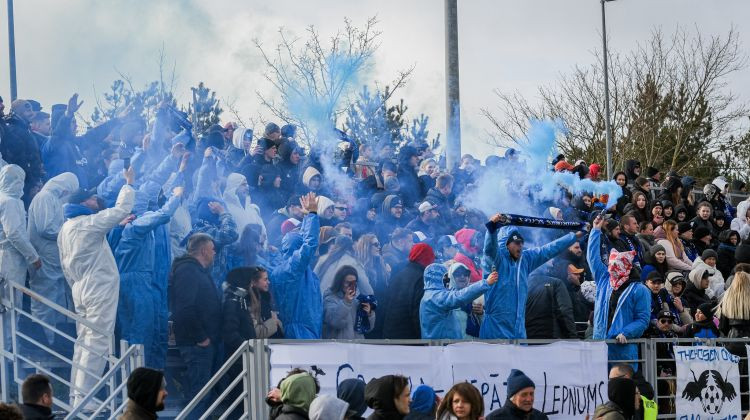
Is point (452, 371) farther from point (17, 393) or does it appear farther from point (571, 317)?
point (17, 393)

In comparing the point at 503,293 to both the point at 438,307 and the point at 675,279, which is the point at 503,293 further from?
the point at 675,279

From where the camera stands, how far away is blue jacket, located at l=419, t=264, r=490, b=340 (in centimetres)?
1190

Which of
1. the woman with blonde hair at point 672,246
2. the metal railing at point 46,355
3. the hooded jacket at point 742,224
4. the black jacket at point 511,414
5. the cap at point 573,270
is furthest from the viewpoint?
the hooded jacket at point 742,224

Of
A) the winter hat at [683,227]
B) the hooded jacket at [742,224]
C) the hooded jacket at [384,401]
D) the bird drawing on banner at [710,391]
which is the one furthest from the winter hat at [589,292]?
the hooded jacket at [384,401]

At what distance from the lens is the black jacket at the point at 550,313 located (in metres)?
13.5

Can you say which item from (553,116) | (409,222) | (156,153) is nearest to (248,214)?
(156,153)

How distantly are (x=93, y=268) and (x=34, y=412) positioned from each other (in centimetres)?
390

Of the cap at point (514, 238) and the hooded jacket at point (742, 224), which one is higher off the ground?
the hooded jacket at point (742, 224)

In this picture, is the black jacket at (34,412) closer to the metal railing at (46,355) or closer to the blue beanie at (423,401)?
the metal railing at (46,355)

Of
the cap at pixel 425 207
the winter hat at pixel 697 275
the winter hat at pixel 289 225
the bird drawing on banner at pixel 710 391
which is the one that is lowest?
the bird drawing on banner at pixel 710 391

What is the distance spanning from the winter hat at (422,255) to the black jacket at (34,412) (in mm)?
5243

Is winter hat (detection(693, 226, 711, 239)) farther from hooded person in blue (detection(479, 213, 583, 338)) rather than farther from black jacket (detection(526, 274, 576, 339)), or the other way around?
hooded person in blue (detection(479, 213, 583, 338))

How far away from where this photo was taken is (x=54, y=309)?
12422 millimetres

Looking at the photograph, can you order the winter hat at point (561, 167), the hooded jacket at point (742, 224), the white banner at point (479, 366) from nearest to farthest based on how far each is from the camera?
the white banner at point (479, 366) → the winter hat at point (561, 167) → the hooded jacket at point (742, 224)
